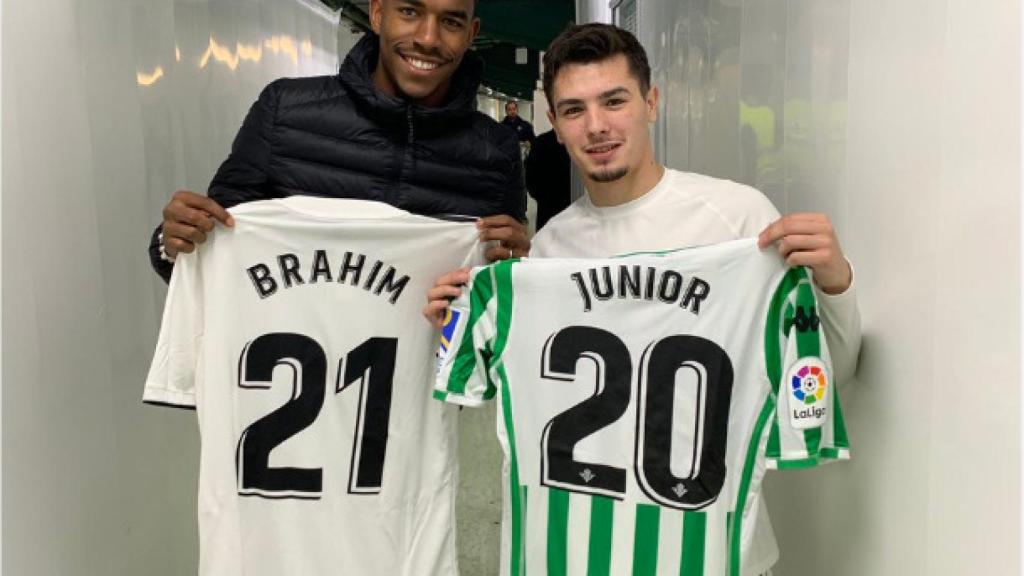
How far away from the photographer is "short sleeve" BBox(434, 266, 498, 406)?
4.39 ft

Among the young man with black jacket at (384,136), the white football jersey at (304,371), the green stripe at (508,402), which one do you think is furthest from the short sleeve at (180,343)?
the green stripe at (508,402)

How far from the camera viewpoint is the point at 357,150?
157 cm

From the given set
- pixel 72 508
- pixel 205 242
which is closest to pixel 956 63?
pixel 205 242

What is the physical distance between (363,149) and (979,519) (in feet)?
4.28

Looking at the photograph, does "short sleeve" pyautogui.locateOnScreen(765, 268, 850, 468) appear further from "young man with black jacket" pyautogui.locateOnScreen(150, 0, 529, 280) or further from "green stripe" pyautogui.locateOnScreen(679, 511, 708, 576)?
"young man with black jacket" pyautogui.locateOnScreen(150, 0, 529, 280)

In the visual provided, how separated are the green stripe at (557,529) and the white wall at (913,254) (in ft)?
1.74

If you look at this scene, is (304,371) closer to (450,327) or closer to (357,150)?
(450,327)

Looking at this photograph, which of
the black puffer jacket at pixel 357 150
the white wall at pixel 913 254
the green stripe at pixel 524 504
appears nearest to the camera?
the white wall at pixel 913 254

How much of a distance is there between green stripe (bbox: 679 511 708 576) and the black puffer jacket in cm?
81

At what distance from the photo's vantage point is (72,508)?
1619 mm

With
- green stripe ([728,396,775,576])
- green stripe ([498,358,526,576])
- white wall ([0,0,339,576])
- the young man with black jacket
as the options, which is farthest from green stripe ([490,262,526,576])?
white wall ([0,0,339,576])

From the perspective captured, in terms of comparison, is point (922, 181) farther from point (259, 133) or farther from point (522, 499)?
point (259, 133)

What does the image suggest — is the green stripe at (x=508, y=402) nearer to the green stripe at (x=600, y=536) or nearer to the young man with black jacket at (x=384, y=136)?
the green stripe at (x=600, y=536)

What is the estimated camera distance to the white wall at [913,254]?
886 millimetres
